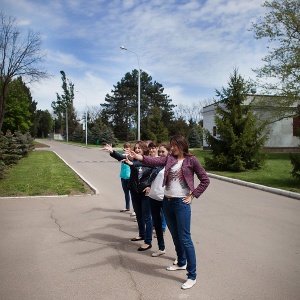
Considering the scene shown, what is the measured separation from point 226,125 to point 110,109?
157 ft

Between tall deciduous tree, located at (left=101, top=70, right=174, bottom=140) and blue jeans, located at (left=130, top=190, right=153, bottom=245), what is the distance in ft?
167

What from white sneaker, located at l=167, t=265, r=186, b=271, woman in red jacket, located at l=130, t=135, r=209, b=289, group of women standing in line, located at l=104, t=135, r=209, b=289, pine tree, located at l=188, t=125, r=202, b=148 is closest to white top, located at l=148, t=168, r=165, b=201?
group of women standing in line, located at l=104, t=135, r=209, b=289

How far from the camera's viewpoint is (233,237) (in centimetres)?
545

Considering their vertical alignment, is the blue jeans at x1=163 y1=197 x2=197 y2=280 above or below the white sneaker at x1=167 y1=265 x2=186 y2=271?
above

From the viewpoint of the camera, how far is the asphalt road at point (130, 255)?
3494 mm

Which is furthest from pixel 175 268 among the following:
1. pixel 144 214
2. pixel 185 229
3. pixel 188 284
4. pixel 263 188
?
pixel 263 188

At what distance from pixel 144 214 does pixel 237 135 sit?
502 inches

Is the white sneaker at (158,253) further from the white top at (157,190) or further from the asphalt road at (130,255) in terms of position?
the white top at (157,190)

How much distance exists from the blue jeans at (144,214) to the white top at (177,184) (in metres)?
1.18

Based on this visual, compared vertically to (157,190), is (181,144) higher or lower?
higher

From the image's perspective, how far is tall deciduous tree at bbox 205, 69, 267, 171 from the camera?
16000 mm

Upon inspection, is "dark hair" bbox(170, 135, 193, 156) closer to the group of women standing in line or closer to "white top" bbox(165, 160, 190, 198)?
the group of women standing in line

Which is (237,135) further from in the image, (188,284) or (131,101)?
(131,101)

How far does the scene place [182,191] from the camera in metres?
3.73
